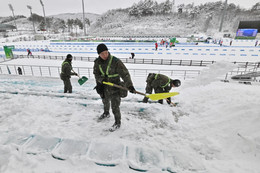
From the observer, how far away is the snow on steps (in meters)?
2.28

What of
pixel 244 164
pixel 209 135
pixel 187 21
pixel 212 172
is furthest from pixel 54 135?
pixel 187 21

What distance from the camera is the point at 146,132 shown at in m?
3.14

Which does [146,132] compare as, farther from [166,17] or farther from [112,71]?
[166,17]

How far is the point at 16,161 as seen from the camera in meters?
2.23

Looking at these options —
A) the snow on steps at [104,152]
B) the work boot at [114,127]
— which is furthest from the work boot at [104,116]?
the snow on steps at [104,152]

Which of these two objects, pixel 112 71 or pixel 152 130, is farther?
pixel 152 130

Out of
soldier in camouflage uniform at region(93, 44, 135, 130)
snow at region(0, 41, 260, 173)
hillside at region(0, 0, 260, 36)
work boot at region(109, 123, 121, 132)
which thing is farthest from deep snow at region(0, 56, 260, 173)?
hillside at region(0, 0, 260, 36)

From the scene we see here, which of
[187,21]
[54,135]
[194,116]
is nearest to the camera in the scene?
[54,135]

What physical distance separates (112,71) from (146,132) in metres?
1.57

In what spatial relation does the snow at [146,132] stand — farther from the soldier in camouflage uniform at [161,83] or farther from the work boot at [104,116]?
the soldier in camouflage uniform at [161,83]

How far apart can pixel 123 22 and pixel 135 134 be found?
10324cm

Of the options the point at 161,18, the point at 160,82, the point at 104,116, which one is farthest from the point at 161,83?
the point at 161,18

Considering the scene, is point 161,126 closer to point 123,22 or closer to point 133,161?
point 133,161

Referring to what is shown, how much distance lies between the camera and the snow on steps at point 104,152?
2275 millimetres
